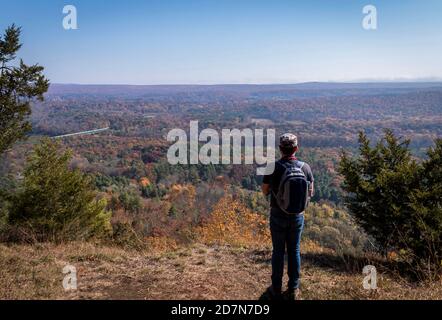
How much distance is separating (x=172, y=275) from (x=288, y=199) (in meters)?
2.29

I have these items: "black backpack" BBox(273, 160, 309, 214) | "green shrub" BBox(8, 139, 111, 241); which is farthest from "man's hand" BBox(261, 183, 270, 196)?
"green shrub" BBox(8, 139, 111, 241)

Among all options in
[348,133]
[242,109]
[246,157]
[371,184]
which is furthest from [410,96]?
[371,184]

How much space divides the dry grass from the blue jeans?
0.42 meters

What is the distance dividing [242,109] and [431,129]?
225 ft

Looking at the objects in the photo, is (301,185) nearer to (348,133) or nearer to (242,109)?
(348,133)

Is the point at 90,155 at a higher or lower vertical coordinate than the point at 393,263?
lower

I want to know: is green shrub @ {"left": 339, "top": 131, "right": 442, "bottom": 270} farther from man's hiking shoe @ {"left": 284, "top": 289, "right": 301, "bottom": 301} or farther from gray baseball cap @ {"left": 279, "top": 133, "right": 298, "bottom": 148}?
gray baseball cap @ {"left": 279, "top": 133, "right": 298, "bottom": 148}

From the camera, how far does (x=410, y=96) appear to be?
10844 cm

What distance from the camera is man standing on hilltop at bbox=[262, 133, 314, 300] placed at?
11.6ft

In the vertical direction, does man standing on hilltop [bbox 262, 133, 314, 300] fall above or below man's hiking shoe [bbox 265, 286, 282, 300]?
above

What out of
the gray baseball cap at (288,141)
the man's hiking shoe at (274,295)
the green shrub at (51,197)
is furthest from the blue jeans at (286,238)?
→ the green shrub at (51,197)

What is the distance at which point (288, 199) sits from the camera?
11.5 feet
